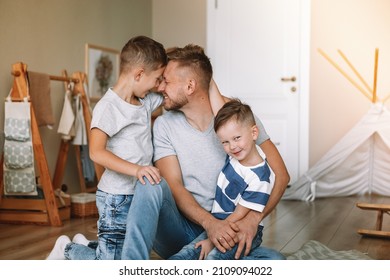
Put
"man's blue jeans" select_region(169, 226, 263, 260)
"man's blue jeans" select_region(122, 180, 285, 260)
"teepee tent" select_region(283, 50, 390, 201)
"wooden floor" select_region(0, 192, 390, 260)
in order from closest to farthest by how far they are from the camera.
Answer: "man's blue jeans" select_region(122, 180, 285, 260) → "man's blue jeans" select_region(169, 226, 263, 260) → "wooden floor" select_region(0, 192, 390, 260) → "teepee tent" select_region(283, 50, 390, 201)

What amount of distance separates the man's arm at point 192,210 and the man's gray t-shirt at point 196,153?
0.10 ft

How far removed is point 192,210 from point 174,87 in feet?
1.47

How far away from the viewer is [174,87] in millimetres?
2131

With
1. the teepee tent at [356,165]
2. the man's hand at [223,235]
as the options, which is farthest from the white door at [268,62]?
the man's hand at [223,235]

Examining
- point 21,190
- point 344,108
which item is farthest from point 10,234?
point 344,108

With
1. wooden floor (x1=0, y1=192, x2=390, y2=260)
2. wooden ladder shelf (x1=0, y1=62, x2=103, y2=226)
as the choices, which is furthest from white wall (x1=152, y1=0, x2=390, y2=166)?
wooden ladder shelf (x1=0, y1=62, x2=103, y2=226)

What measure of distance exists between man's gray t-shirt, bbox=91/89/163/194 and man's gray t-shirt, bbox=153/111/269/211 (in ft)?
0.20

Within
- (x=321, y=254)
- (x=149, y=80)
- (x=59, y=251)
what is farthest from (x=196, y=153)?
(x=321, y=254)

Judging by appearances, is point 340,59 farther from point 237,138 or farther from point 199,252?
point 199,252

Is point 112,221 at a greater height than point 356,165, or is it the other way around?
point 112,221

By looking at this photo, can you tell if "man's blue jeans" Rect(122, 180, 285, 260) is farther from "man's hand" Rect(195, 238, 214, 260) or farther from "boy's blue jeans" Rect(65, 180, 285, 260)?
"man's hand" Rect(195, 238, 214, 260)

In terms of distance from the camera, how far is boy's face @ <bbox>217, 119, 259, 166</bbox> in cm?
197

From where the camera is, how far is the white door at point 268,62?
17.8 ft

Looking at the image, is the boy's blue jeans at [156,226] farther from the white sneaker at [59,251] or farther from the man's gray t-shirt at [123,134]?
the white sneaker at [59,251]
